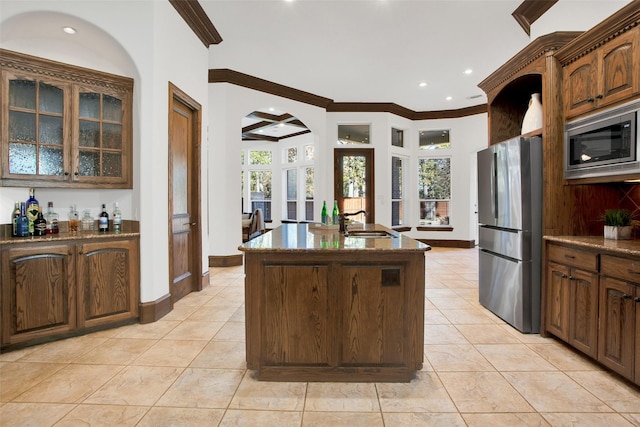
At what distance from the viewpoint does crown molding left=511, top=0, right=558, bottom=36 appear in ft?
11.1

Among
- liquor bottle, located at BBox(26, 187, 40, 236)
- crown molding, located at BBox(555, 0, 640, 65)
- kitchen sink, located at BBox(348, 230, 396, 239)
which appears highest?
crown molding, located at BBox(555, 0, 640, 65)

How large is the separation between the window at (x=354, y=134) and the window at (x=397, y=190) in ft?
2.67

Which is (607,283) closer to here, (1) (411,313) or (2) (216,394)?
(1) (411,313)

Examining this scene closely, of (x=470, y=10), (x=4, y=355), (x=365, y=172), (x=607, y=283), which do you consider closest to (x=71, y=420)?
(x=4, y=355)

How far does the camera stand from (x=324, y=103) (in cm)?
689

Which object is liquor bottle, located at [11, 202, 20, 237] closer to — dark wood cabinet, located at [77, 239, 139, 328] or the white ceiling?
dark wood cabinet, located at [77, 239, 139, 328]

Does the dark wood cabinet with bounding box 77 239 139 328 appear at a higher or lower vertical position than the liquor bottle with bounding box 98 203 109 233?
lower

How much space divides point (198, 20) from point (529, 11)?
3.57 metres

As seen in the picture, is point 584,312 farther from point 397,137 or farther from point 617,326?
point 397,137

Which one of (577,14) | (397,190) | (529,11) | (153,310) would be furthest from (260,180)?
(577,14)

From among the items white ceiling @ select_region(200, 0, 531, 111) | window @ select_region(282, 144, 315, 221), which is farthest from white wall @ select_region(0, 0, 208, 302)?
window @ select_region(282, 144, 315, 221)

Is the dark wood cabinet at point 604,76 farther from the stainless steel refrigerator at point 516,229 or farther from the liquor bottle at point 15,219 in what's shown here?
the liquor bottle at point 15,219

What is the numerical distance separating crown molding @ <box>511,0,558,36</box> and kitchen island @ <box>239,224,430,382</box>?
3.08 meters

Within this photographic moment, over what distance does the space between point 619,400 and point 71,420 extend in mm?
2996
